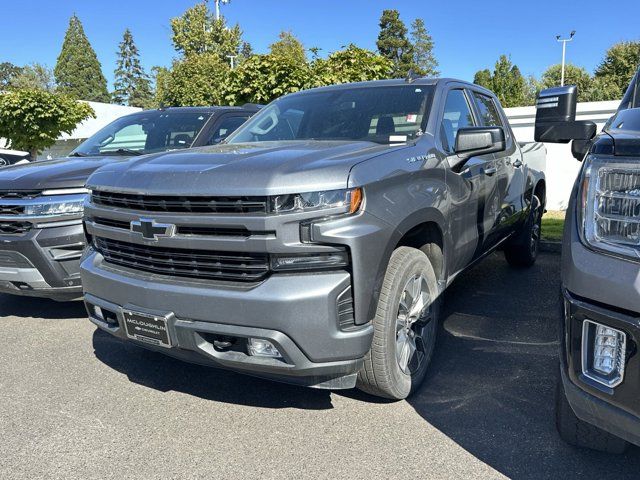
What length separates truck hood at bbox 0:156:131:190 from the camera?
414cm

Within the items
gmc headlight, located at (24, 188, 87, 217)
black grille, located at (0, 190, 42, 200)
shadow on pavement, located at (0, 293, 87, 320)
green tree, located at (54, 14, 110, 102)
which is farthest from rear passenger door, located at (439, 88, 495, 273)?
green tree, located at (54, 14, 110, 102)

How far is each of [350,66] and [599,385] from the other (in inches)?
379

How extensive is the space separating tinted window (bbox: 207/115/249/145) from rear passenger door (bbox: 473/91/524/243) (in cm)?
262

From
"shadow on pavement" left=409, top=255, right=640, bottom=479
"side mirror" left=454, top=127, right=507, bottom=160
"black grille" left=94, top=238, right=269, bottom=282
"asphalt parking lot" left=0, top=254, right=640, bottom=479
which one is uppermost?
"side mirror" left=454, top=127, right=507, bottom=160

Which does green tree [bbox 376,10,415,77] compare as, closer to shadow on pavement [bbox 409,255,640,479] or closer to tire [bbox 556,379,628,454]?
shadow on pavement [bbox 409,255,640,479]

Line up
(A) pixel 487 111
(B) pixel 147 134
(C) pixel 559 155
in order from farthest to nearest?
(C) pixel 559 155 → (B) pixel 147 134 → (A) pixel 487 111

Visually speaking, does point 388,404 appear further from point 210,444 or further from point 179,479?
point 179,479

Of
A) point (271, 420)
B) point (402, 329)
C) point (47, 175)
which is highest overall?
point (47, 175)

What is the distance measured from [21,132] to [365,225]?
55.3 feet

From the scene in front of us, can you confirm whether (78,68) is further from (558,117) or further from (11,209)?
(558,117)

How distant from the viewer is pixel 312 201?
244 centimetres

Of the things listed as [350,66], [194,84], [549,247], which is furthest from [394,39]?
[549,247]

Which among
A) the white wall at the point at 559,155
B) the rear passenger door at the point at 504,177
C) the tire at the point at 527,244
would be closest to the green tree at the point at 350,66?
the white wall at the point at 559,155

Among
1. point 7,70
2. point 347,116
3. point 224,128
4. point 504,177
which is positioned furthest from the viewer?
point 7,70
